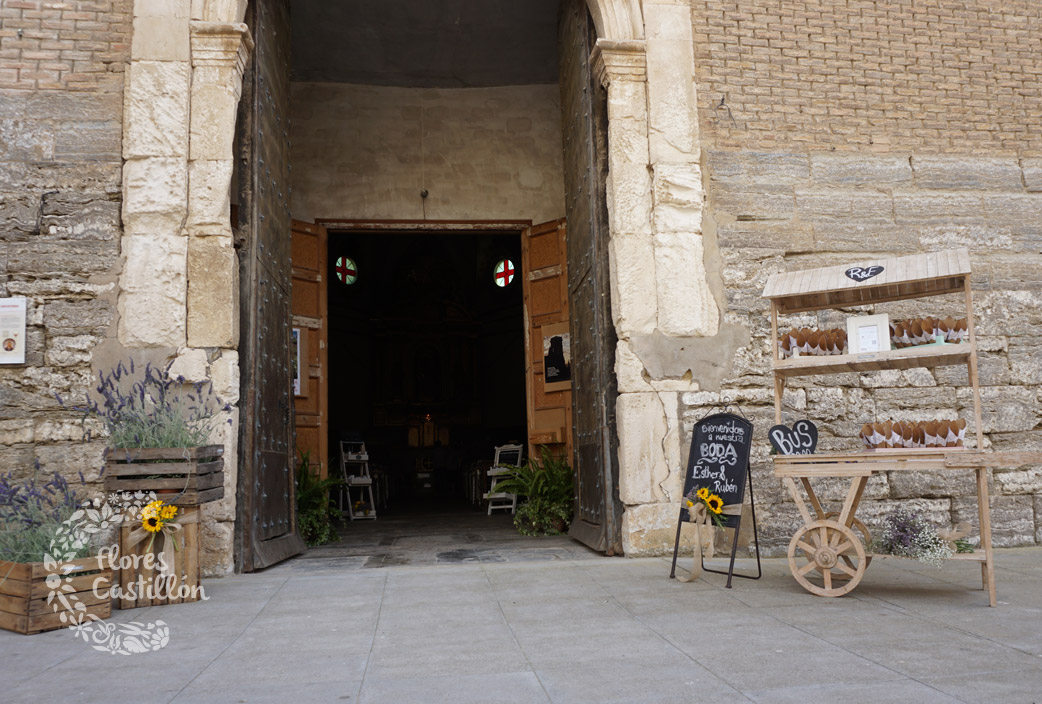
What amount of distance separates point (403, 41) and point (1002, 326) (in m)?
6.03

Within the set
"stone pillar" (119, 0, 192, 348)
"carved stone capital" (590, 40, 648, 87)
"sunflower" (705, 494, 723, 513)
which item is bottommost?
"sunflower" (705, 494, 723, 513)

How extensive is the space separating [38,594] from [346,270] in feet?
43.4

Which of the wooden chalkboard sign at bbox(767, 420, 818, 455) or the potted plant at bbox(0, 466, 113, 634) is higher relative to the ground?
the wooden chalkboard sign at bbox(767, 420, 818, 455)

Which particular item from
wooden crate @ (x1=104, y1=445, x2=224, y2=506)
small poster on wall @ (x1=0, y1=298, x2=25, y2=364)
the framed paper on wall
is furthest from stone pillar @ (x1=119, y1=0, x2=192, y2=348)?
the framed paper on wall

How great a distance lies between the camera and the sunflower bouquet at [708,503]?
4316 millimetres

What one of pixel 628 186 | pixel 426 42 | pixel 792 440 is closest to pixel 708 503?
pixel 792 440

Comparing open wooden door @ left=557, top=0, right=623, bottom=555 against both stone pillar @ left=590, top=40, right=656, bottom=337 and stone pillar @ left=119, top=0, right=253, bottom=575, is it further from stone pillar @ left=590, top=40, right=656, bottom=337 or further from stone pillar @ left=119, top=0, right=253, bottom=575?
stone pillar @ left=119, top=0, right=253, bottom=575

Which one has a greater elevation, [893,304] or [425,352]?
[425,352]

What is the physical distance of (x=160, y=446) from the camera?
4.21 m

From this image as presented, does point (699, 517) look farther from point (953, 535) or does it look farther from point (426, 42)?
point (426, 42)

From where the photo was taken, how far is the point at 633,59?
220 inches

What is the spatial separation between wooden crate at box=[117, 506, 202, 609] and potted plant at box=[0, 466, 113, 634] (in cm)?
20

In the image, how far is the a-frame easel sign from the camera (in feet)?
14.3

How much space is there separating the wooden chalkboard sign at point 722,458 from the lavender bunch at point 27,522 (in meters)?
3.23
